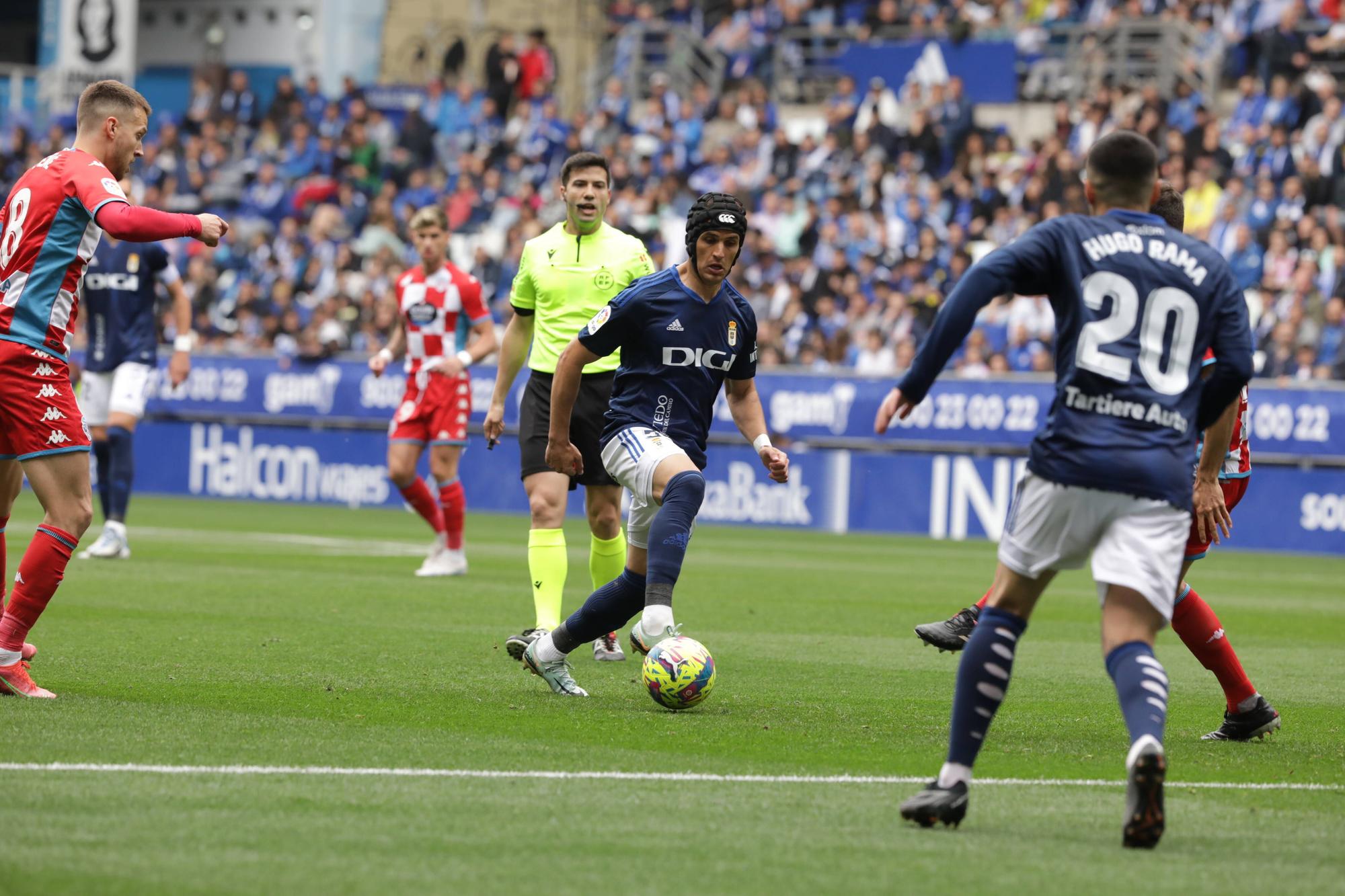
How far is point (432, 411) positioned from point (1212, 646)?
807 cm

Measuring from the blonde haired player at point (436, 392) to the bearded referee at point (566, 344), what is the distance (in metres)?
4.20

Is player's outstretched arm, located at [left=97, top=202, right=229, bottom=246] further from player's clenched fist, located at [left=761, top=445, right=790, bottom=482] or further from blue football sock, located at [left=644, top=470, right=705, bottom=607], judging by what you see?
player's clenched fist, located at [left=761, top=445, right=790, bottom=482]

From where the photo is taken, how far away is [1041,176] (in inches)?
1013

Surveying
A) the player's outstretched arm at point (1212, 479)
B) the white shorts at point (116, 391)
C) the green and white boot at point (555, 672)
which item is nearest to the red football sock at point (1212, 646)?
the player's outstretched arm at point (1212, 479)

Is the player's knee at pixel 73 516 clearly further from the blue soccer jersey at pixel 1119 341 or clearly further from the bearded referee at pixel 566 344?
the blue soccer jersey at pixel 1119 341

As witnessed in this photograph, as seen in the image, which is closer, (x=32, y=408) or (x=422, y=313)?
(x=32, y=408)

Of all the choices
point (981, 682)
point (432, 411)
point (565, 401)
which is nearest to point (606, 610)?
point (565, 401)

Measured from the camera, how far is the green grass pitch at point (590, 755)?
4789 mm

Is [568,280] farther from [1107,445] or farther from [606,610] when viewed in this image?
[1107,445]

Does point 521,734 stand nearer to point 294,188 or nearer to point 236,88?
point 294,188

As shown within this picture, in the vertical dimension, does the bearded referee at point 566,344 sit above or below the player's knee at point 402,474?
above

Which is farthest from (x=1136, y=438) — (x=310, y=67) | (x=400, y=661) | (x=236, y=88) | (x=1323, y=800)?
(x=310, y=67)

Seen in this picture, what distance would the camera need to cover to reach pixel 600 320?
8.02 m

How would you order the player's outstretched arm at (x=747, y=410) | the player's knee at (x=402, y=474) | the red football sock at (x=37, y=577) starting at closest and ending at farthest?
the red football sock at (x=37, y=577) < the player's outstretched arm at (x=747, y=410) < the player's knee at (x=402, y=474)
